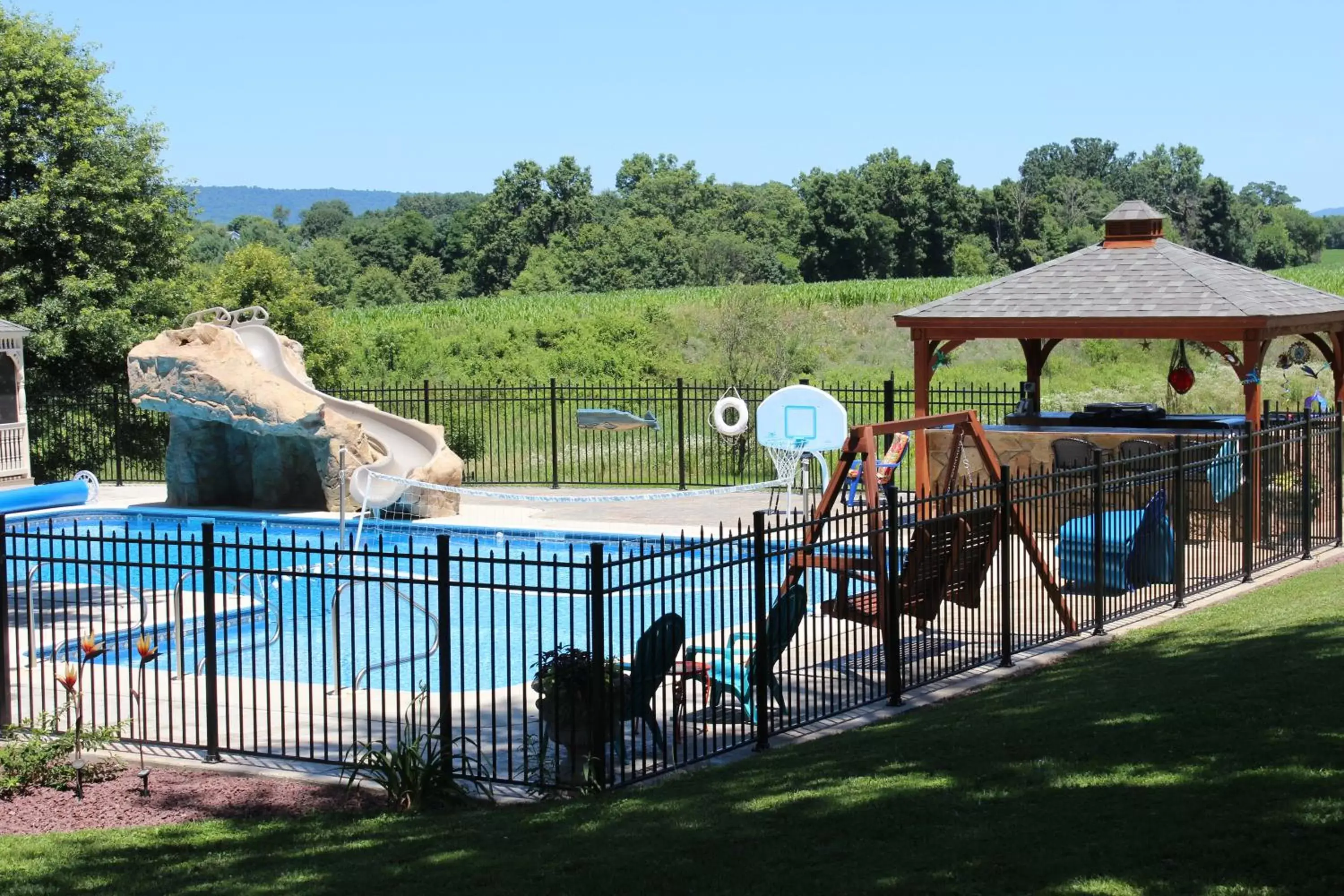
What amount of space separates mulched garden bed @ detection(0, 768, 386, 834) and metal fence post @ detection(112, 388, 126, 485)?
1666cm

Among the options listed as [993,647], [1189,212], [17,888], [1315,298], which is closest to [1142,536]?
[993,647]

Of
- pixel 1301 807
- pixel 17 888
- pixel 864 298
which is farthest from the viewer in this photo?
pixel 864 298

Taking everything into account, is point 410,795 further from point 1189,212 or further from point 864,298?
point 1189,212

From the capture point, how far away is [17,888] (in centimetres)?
719

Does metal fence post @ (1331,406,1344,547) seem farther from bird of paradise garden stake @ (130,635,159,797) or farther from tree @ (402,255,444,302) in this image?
tree @ (402,255,444,302)

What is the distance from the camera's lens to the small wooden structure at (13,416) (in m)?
24.3

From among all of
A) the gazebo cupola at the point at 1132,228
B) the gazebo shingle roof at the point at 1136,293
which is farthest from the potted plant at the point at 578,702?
the gazebo cupola at the point at 1132,228

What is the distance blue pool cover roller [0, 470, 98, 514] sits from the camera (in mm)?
20406

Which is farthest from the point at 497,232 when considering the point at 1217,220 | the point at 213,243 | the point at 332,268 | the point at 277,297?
the point at 277,297

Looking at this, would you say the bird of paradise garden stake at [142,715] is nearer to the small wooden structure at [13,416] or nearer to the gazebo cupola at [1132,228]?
the gazebo cupola at [1132,228]

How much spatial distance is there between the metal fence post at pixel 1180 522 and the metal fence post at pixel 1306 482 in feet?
8.50

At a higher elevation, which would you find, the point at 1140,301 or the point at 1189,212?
the point at 1189,212

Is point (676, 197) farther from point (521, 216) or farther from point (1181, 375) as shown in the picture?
point (1181, 375)

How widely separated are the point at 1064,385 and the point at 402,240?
70.3 metres
